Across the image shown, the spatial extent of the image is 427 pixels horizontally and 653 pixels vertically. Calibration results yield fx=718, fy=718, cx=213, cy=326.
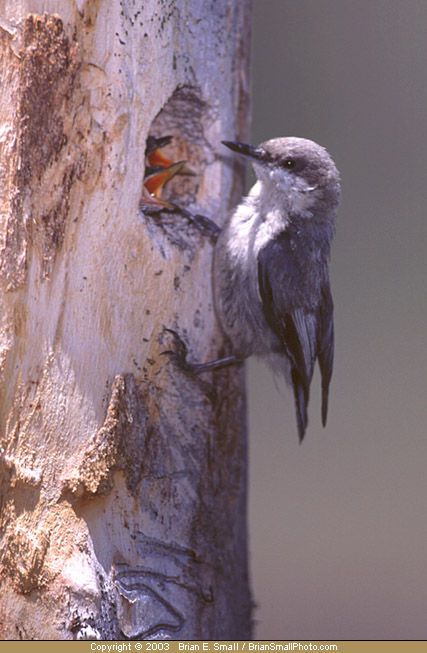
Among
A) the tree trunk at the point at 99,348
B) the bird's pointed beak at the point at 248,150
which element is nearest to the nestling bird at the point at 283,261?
the bird's pointed beak at the point at 248,150

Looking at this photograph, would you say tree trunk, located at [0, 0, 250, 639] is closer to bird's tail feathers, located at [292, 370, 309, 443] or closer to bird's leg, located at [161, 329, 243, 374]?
bird's leg, located at [161, 329, 243, 374]

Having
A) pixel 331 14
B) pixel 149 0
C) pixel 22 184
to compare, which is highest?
pixel 331 14

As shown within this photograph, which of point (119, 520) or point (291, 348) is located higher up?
point (291, 348)

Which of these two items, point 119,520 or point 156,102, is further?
point 156,102

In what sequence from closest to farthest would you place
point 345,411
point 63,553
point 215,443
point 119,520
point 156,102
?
1. point 63,553
2. point 119,520
3. point 156,102
4. point 215,443
5. point 345,411

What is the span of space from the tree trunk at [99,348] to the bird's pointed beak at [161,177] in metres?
0.20

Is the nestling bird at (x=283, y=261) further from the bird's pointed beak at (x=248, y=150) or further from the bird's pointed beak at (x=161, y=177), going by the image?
the bird's pointed beak at (x=161, y=177)

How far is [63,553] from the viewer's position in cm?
187

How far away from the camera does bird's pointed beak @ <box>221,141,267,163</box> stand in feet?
7.65

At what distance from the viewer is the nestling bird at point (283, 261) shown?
2.37 meters

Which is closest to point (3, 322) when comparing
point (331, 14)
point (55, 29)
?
point (55, 29)

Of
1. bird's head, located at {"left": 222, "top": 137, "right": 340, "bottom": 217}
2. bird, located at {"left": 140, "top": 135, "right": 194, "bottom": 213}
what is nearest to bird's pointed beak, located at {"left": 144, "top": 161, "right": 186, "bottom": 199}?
bird, located at {"left": 140, "top": 135, "right": 194, "bottom": 213}

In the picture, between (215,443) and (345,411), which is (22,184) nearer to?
(215,443)

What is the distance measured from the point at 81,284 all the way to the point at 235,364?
719 mm
